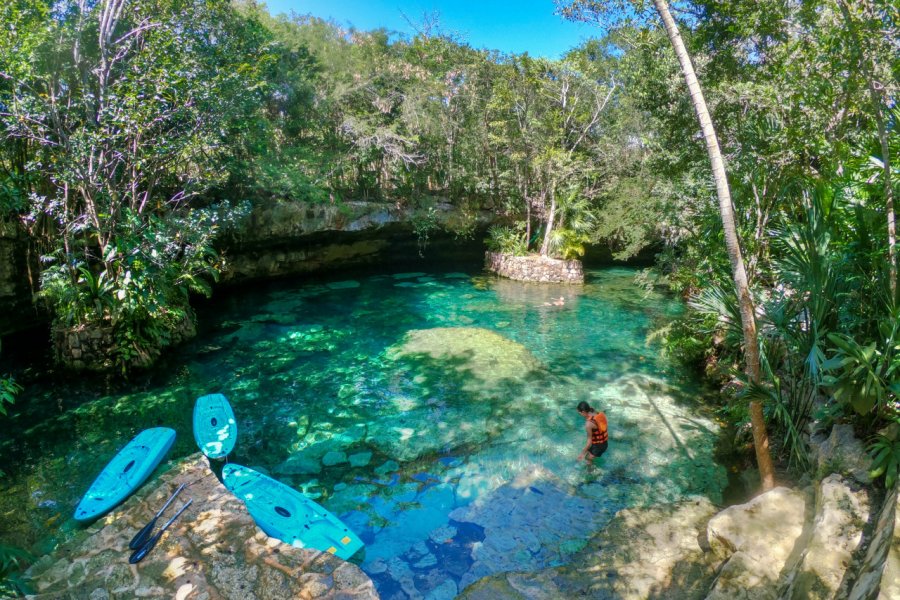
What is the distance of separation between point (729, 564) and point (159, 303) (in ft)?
36.7

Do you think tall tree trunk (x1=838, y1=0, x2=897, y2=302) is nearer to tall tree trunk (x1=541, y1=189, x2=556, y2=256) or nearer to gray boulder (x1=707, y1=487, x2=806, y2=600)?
gray boulder (x1=707, y1=487, x2=806, y2=600)

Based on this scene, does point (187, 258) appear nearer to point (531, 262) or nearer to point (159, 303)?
point (159, 303)

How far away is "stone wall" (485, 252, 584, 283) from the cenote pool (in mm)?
6222

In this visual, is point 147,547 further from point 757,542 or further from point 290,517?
point 757,542

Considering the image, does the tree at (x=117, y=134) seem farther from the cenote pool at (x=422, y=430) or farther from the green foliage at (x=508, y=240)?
the green foliage at (x=508, y=240)

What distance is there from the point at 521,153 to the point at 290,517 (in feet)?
62.2

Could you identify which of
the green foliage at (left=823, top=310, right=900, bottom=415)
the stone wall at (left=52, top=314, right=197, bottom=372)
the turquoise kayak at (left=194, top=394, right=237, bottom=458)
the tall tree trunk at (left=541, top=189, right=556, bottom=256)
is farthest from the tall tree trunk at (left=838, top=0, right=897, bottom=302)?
the tall tree trunk at (left=541, top=189, right=556, bottom=256)

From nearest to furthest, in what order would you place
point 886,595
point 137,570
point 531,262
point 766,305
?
point 886,595, point 137,570, point 766,305, point 531,262

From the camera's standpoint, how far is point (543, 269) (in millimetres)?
21672

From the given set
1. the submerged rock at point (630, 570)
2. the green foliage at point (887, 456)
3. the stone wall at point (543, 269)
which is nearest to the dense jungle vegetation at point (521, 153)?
the green foliage at point (887, 456)

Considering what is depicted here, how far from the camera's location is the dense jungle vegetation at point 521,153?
530cm

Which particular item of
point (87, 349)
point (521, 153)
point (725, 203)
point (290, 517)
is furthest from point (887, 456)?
point (521, 153)

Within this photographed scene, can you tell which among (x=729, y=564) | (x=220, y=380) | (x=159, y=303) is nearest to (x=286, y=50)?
(x=159, y=303)

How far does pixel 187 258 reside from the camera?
11.3 m
